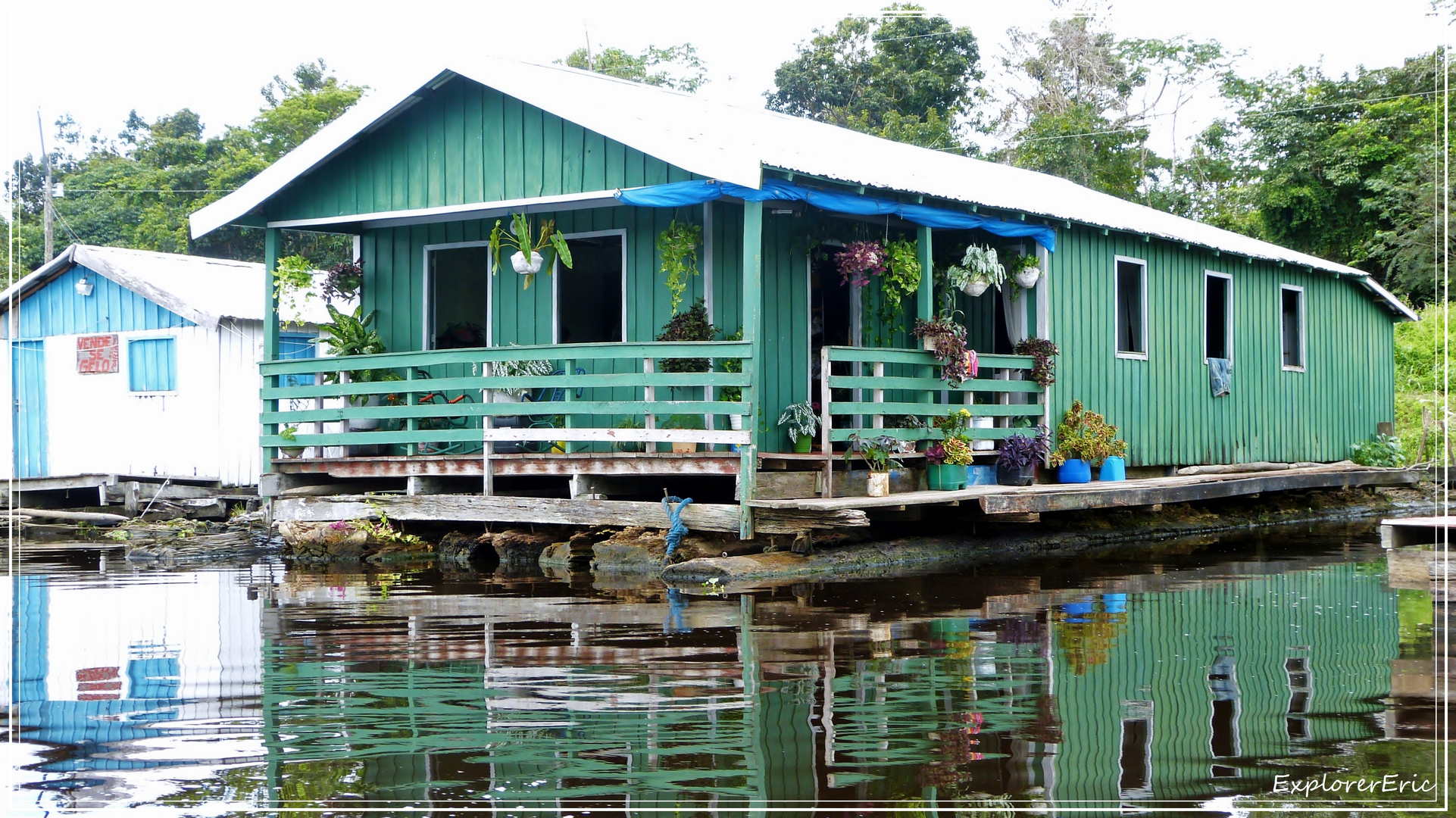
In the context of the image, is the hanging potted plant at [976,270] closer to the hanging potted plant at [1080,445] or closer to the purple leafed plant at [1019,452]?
the purple leafed plant at [1019,452]

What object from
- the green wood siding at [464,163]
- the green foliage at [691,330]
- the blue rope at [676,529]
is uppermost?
the green wood siding at [464,163]

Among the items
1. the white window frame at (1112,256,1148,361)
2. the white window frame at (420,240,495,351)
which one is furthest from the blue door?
the white window frame at (1112,256,1148,361)

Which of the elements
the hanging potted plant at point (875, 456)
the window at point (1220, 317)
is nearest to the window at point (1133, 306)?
the window at point (1220, 317)

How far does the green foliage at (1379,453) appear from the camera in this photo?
69.2 feet

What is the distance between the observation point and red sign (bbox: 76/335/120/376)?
20.2 m

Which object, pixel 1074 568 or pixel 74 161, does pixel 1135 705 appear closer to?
pixel 1074 568

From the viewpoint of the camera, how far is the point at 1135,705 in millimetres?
6383

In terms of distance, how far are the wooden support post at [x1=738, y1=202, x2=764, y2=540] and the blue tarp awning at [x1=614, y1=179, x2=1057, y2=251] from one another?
0.54ft

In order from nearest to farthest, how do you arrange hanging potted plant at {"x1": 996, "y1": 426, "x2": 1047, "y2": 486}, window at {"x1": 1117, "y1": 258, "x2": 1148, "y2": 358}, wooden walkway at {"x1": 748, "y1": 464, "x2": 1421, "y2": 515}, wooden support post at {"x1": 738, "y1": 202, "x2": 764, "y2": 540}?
wooden walkway at {"x1": 748, "y1": 464, "x2": 1421, "y2": 515} → wooden support post at {"x1": 738, "y1": 202, "x2": 764, "y2": 540} → hanging potted plant at {"x1": 996, "y1": 426, "x2": 1047, "y2": 486} → window at {"x1": 1117, "y1": 258, "x2": 1148, "y2": 358}

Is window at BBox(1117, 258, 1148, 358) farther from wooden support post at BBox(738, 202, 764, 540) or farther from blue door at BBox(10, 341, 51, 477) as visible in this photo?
blue door at BBox(10, 341, 51, 477)

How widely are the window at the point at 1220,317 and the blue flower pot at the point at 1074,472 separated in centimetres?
407

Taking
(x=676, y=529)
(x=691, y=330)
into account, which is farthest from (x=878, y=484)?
(x=691, y=330)

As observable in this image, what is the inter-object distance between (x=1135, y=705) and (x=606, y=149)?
8.06m

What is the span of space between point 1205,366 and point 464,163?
9.23 meters
